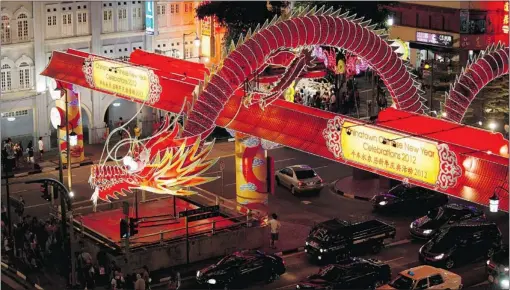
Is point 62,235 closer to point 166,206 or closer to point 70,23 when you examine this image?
point 166,206

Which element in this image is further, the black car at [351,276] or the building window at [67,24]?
the building window at [67,24]

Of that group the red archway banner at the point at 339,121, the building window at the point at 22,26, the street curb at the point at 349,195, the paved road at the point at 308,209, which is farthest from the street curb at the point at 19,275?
the building window at the point at 22,26

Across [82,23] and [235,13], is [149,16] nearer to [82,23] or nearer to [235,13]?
[82,23]

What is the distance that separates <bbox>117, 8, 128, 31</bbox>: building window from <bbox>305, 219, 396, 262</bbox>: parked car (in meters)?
24.3

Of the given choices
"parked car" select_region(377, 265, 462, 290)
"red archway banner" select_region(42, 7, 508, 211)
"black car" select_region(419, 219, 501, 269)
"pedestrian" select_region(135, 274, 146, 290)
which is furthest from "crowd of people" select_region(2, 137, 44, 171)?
"parked car" select_region(377, 265, 462, 290)

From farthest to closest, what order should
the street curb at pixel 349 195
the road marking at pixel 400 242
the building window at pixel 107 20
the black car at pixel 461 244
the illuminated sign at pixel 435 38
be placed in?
the illuminated sign at pixel 435 38 < the building window at pixel 107 20 < the street curb at pixel 349 195 < the road marking at pixel 400 242 < the black car at pixel 461 244

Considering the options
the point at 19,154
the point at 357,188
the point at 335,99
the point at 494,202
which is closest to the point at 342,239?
Answer: the point at 494,202

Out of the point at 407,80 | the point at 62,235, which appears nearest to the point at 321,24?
the point at 407,80

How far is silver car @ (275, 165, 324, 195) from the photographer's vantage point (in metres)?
53.2

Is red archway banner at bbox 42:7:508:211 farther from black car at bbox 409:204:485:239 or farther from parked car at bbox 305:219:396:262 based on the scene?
black car at bbox 409:204:485:239

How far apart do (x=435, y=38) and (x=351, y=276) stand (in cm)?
4344

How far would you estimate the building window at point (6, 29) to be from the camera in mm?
59953

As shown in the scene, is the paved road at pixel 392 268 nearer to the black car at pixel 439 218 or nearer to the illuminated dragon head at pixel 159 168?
the black car at pixel 439 218

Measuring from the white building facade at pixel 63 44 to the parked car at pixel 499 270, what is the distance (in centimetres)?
2389
